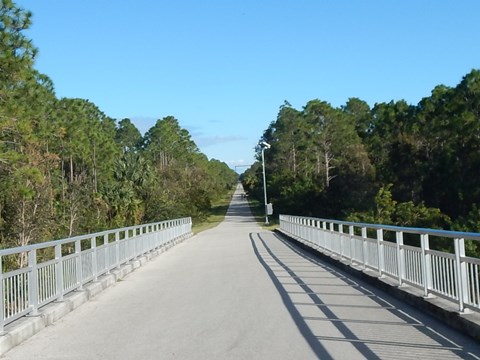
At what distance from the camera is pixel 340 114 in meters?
88.1

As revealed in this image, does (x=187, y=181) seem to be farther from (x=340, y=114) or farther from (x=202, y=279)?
(x=202, y=279)

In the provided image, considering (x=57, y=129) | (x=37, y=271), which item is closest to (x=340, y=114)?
(x=57, y=129)

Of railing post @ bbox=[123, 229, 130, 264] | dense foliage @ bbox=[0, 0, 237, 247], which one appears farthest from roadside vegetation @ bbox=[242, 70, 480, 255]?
railing post @ bbox=[123, 229, 130, 264]

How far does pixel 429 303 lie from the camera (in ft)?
30.8

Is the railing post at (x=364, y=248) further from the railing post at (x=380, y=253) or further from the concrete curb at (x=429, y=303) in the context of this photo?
the railing post at (x=380, y=253)

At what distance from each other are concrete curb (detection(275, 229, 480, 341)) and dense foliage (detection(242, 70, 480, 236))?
26.4m

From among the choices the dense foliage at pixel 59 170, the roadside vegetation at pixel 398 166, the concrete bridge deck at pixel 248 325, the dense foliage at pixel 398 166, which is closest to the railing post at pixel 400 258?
the concrete bridge deck at pixel 248 325

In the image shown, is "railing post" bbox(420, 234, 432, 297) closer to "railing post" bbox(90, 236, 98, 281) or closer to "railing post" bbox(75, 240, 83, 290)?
"railing post" bbox(75, 240, 83, 290)

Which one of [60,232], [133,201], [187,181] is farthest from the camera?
[187,181]

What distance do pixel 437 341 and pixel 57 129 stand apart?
43.7 meters

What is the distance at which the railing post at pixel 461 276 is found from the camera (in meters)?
8.28

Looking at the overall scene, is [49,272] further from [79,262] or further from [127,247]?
Result: [127,247]

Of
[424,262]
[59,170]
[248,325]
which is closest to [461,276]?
[424,262]

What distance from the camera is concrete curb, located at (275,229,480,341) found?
25.7 ft
